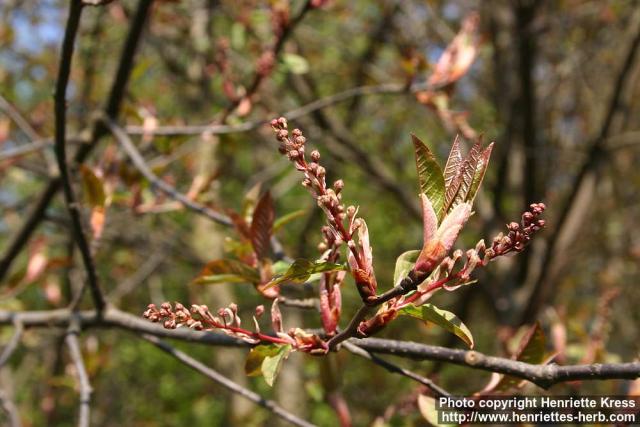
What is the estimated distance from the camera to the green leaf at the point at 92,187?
1.54m

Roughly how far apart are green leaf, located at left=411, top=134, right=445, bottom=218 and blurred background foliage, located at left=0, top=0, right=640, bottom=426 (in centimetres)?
56

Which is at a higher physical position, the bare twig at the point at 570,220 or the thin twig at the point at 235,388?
the bare twig at the point at 570,220

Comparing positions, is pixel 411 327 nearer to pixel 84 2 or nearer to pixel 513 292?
pixel 513 292

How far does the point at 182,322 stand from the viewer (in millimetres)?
862

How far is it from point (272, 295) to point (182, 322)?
0.35 meters

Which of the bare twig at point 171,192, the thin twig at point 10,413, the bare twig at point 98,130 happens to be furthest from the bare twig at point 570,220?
the thin twig at point 10,413

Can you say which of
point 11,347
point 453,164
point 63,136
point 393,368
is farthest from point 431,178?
point 11,347

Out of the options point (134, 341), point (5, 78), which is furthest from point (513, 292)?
point (134, 341)

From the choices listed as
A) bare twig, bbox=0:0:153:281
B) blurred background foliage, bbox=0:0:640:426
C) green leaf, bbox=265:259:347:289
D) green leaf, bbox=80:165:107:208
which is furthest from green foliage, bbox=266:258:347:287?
bare twig, bbox=0:0:153:281

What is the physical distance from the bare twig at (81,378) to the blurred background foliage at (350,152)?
0.83 feet

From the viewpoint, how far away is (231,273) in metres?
1.25

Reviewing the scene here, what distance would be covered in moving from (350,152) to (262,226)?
2.48 m

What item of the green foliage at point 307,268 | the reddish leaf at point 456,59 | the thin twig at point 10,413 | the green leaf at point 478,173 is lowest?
the thin twig at point 10,413

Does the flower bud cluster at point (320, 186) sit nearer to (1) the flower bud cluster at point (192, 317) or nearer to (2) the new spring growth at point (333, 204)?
(2) the new spring growth at point (333, 204)
